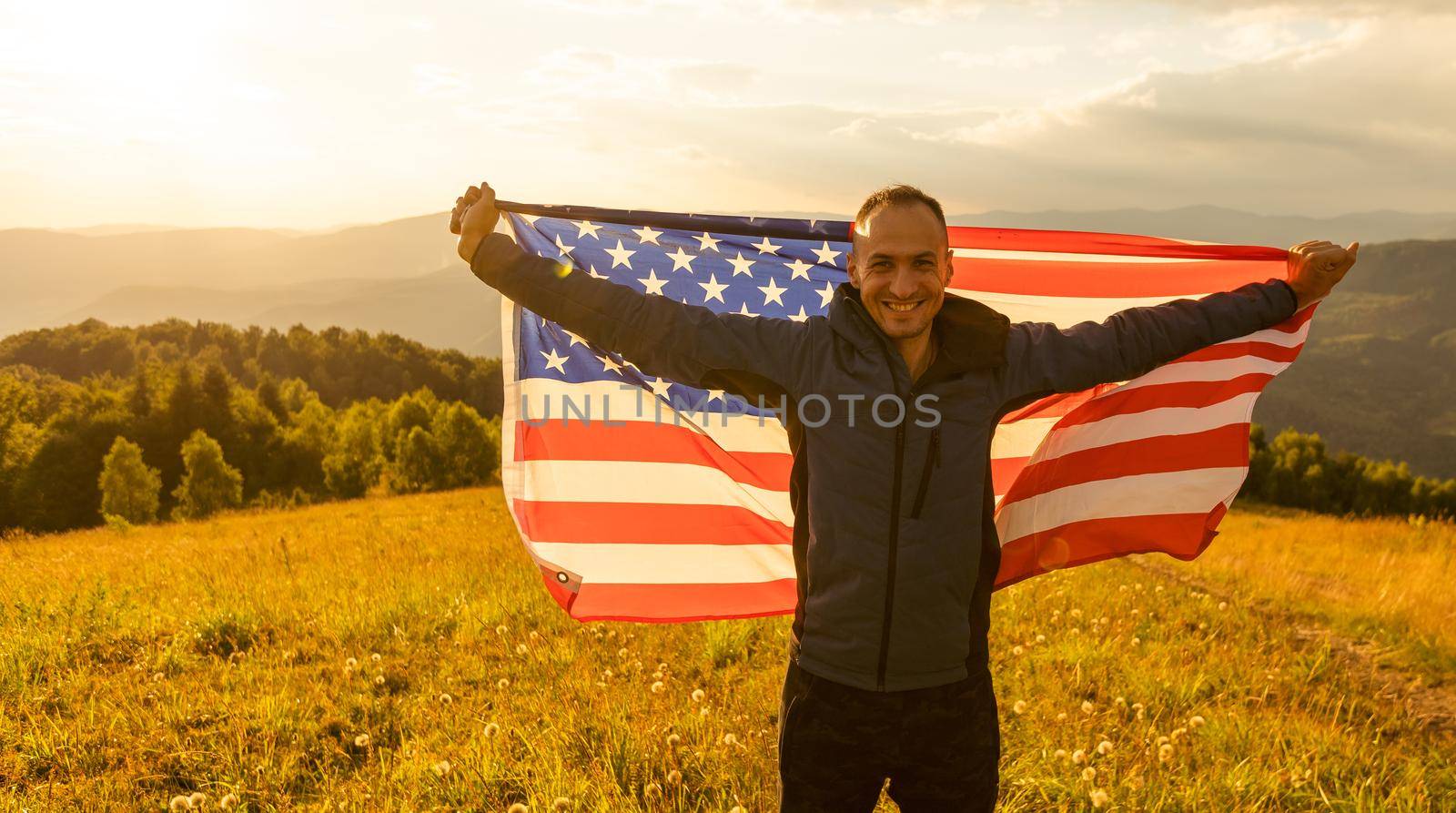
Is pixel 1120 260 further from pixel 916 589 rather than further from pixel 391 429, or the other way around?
→ pixel 391 429

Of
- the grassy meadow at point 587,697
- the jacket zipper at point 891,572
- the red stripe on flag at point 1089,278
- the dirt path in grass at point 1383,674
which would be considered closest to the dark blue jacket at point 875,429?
the jacket zipper at point 891,572

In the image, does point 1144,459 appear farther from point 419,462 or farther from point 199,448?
point 199,448

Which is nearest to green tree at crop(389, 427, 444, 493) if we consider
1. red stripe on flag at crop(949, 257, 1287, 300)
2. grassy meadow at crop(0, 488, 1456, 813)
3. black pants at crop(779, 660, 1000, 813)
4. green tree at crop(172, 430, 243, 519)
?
green tree at crop(172, 430, 243, 519)

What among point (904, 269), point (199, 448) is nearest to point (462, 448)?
point (199, 448)

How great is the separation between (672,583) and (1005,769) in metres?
2.31

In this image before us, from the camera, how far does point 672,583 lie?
463 centimetres

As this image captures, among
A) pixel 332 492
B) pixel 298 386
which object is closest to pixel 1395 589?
pixel 332 492

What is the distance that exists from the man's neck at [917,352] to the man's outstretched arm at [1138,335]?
1.04ft

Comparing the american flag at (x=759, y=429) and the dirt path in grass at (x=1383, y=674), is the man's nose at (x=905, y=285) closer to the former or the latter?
the american flag at (x=759, y=429)

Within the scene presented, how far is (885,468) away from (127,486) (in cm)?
5379

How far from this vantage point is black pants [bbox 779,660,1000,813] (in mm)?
2867

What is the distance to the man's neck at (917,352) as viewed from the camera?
310 cm

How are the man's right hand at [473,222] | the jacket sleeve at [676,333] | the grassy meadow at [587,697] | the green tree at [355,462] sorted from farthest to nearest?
the green tree at [355,462] → the grassy meadow at [587,697] → the man's right hand at [473,222] → the jacket sleeve at [676,333]

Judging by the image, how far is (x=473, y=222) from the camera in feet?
11.3
